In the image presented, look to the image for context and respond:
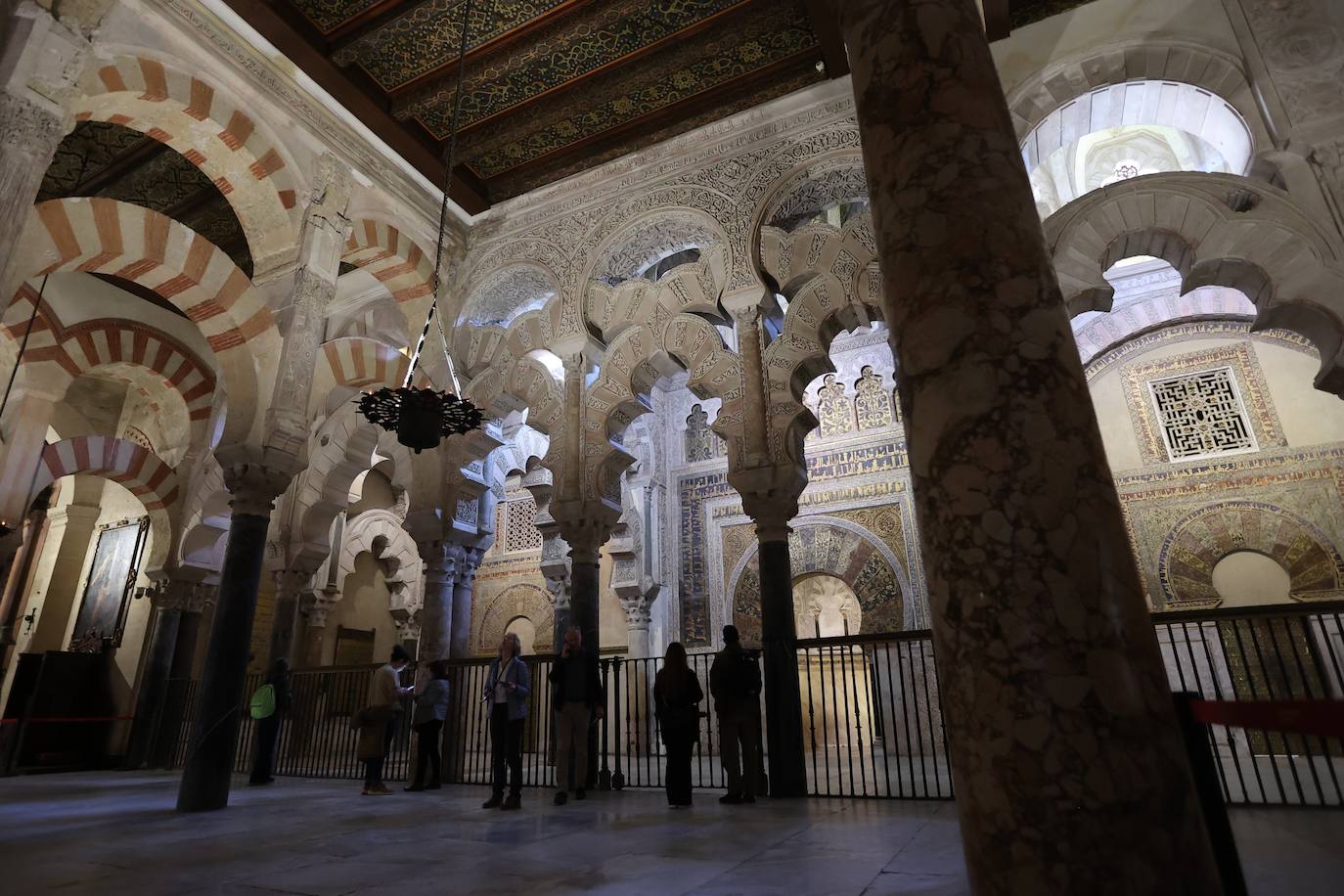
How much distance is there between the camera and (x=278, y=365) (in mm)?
5523

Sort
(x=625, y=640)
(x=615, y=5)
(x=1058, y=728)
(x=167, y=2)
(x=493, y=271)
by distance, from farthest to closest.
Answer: (x=625, y=640)
(x=493, y=271)
(x=615, y=5)
(x=167, y=2)
(x=1058, y=728)

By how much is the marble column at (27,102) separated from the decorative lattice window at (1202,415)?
32.4ft

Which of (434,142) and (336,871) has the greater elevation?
(434,142)

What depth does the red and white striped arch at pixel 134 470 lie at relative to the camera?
7945mm

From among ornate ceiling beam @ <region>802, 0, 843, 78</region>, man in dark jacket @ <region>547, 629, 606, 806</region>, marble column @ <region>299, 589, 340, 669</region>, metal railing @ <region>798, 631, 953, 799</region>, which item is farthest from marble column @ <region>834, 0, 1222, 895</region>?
marble column @ <region>299, 589, 340, 669</region>

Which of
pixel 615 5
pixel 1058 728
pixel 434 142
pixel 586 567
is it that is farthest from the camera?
pixel 434 142

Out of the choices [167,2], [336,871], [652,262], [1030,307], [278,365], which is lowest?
[336,871]

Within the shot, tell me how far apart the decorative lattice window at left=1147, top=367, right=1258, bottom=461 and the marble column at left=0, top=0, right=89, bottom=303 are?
9.87 metres

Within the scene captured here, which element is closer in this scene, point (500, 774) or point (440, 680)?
point (500, 774)

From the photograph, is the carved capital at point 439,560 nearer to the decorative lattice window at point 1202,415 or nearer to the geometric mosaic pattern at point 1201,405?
the geometric mosaic pattern at point 1201,405

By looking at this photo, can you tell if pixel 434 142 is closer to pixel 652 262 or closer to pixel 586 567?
pixel 652 262

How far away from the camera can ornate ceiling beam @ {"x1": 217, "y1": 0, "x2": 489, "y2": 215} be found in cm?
533

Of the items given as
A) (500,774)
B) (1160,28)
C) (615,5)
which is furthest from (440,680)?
(1160,28)

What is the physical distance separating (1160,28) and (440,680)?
270 inches
